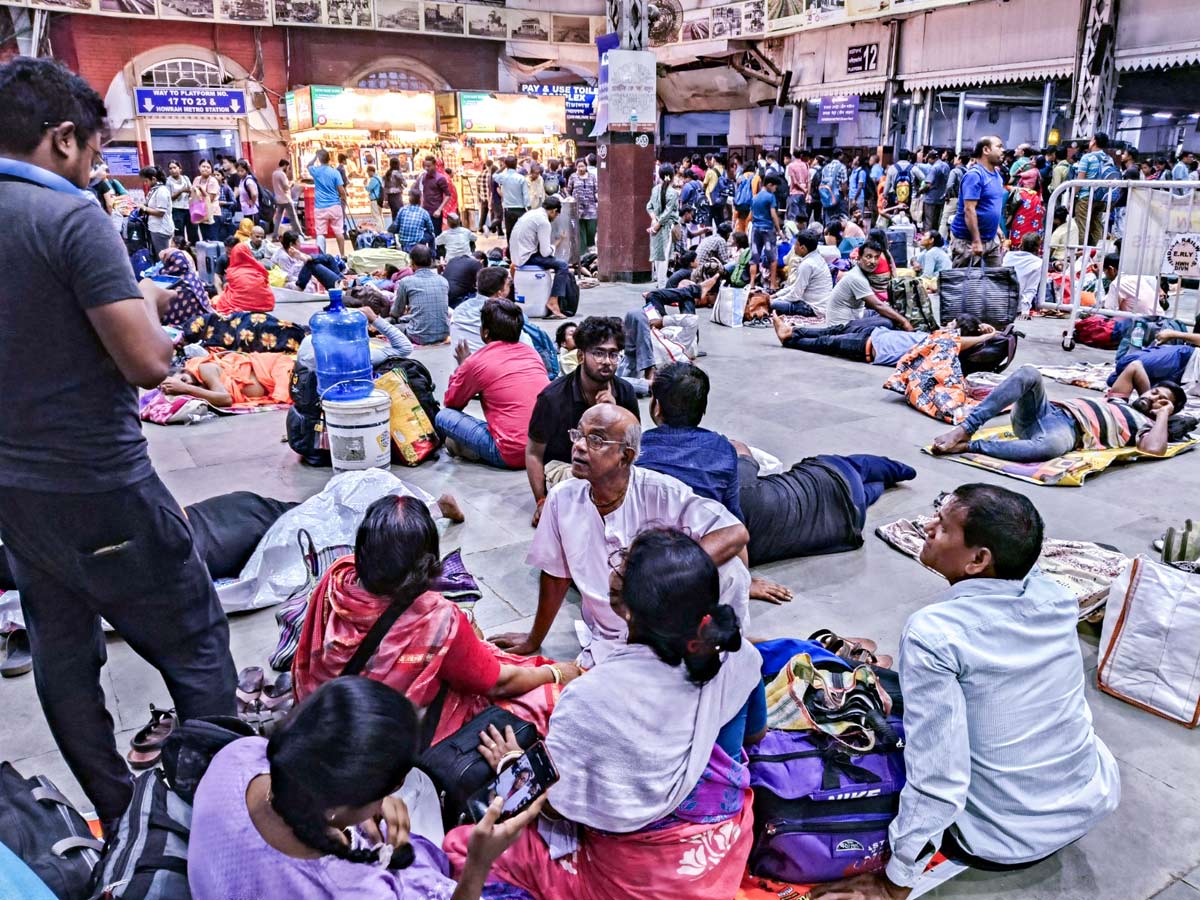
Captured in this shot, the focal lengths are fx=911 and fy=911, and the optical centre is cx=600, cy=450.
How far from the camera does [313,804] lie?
1440 millimetres

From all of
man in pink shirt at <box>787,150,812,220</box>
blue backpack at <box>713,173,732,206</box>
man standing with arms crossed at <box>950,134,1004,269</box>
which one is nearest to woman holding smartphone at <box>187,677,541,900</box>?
man standing with arms crossed at <box>950,134,1004,269</box>

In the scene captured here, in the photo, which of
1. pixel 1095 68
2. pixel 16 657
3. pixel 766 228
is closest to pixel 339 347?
pixel 16 657

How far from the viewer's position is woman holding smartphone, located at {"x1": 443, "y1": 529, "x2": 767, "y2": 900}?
1867mm

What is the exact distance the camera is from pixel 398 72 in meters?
25.0

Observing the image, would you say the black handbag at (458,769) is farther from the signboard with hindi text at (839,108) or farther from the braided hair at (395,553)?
the signboard with hindi text at (839,108)

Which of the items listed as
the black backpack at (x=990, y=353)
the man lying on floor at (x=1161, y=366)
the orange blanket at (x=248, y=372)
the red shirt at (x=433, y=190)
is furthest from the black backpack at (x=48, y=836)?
the red shirt at (x=433, y=190)

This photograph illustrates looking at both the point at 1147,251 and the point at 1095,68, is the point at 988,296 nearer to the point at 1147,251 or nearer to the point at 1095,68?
the point at 1147,251

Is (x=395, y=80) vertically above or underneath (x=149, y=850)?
above

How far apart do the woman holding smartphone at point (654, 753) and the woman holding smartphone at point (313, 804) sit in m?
0.46

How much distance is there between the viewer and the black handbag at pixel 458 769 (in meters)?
2.18

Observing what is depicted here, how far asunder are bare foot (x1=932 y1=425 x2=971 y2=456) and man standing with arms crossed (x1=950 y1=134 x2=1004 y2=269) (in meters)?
4.45

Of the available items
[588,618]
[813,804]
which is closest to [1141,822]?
[813,804]

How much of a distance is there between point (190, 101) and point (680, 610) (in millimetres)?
23549

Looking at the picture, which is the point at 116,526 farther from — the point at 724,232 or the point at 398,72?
the point at 398,72
